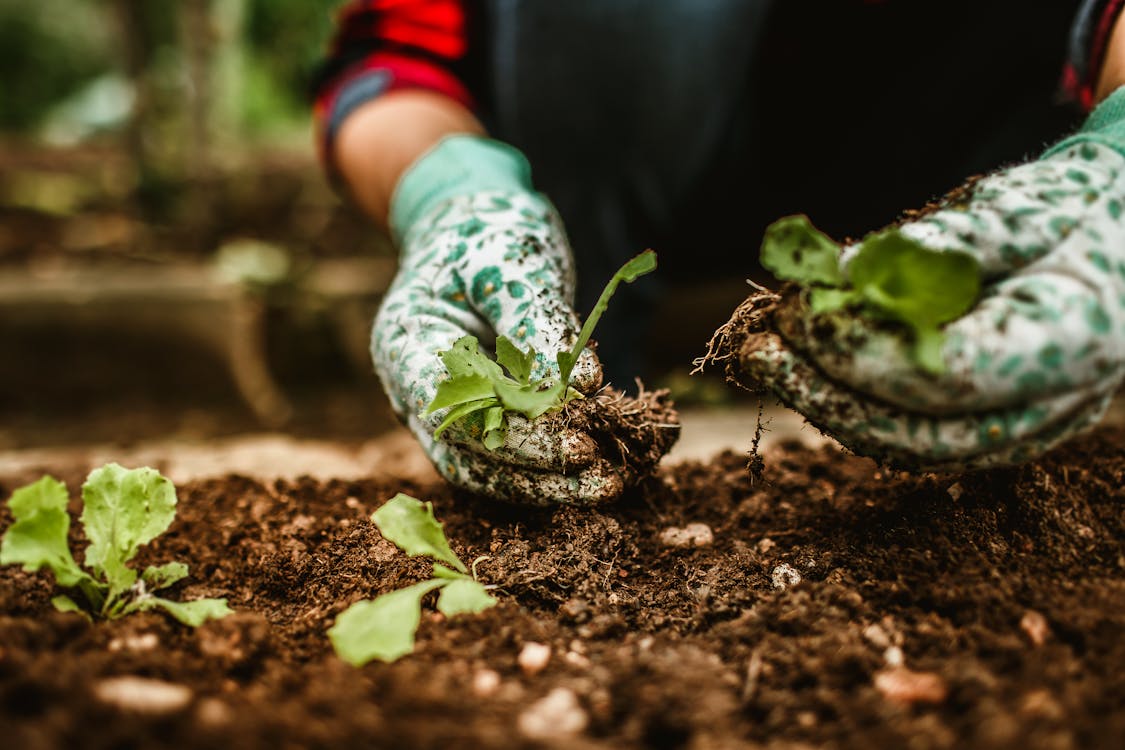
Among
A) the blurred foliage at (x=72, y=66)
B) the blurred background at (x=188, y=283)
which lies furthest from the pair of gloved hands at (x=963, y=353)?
the blurred foliage at (x=72, y=66)

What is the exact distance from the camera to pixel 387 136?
1.91 m

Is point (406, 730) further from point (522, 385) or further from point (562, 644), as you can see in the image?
point (522, 385)

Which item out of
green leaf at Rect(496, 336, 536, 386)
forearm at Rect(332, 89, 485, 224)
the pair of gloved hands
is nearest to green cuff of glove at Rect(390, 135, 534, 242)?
forearm at Rect(332, 89, 485, 224)

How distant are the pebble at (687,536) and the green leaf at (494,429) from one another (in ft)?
0.97

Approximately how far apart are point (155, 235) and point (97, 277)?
2.11 feet

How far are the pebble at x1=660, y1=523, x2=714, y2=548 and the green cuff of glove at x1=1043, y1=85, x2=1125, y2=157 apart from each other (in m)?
0.70

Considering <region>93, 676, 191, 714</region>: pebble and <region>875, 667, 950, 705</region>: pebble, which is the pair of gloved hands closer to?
<region>875, 667, 950, 705</region>: pebble

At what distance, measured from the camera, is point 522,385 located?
1.02m

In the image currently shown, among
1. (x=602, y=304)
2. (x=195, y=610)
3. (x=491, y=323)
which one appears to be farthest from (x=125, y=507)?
(x=602, y=304)

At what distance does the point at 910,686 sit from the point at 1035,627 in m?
0.18

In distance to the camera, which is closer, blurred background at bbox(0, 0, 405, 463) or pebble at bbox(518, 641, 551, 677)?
pebble at bbox(518, 641, 551, 677)

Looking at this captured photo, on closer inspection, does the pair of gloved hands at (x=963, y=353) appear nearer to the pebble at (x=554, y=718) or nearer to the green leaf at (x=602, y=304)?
the green leaf at (x=602, y=304)

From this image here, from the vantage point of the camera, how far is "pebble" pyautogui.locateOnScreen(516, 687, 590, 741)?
71 centimetres

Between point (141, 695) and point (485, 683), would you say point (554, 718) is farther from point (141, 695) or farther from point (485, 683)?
point (141, 695)
